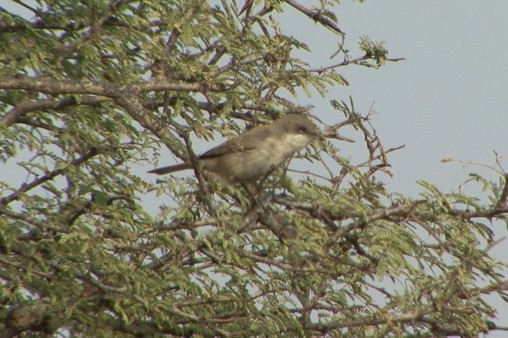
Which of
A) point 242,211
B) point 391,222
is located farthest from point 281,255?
point 391,222

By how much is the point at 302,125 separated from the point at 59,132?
1.65m

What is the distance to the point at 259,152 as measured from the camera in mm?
7832

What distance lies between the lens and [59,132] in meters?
7.00

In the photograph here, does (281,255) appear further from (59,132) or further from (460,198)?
(59,132)

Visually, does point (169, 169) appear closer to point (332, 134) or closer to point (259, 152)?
point (259, 152)

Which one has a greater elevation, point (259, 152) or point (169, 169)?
point (259, 152)

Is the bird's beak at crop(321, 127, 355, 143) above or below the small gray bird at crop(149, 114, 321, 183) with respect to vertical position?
below

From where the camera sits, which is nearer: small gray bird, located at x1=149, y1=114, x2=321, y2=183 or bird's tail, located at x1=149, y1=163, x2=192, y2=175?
small gray bird, located at x1=149, y1=114, x2=321, y2=183

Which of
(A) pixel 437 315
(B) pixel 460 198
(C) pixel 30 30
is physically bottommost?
(A) pixel 437 315

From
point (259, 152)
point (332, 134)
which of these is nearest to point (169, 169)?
point (259, 152)

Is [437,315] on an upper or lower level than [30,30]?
lower

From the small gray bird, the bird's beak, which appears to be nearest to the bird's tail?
the small gray bird

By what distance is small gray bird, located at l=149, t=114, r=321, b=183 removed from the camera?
7514mm

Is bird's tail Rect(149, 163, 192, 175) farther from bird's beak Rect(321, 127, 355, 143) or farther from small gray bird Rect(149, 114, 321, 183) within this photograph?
bird's beak Rect(321, 127, 355, 143)
